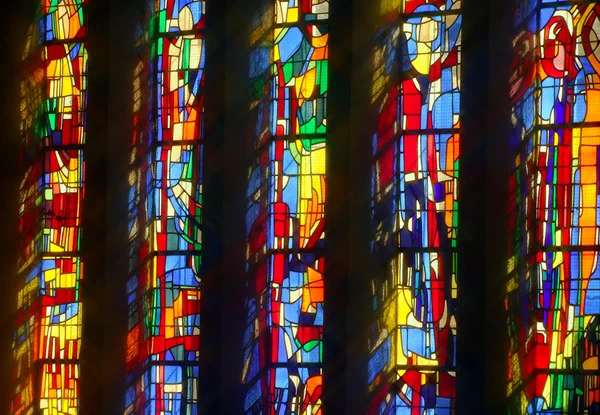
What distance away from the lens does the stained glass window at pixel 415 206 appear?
29.6 feet

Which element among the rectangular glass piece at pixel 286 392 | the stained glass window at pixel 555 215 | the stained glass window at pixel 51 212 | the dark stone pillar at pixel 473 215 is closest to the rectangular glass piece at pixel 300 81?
the dark stone pillar at pixel 473 215

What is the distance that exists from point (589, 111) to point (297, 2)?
Answer: 264cm

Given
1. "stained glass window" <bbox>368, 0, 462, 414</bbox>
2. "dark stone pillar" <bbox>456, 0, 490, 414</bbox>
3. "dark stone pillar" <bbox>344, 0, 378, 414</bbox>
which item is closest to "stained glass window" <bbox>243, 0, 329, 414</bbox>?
"dark stone pillar" <bbox>344, 0, 378, 414</bbox>

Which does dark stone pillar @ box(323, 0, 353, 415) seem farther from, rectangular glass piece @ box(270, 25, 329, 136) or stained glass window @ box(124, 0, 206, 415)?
stained glass window @ box(124, 0, 206, 415)

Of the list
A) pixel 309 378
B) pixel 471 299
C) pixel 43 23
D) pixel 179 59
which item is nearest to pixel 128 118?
pixel 179 59

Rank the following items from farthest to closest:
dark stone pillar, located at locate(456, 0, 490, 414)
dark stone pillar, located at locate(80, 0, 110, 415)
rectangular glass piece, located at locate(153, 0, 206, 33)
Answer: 1. rectangular glass piece, located at locate(153, 0, 206, 33)
2. dark stone pillar, located at locate(80, 0, 110, 415)
3. dark stone pillar, located at locate(456, 0, 490, 414)

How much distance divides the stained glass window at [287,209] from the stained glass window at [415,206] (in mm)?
530

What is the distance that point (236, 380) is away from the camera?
925cm

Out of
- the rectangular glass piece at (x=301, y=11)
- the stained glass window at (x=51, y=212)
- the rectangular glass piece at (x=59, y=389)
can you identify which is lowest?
the rectangular glass piece at (x=59, y=389)

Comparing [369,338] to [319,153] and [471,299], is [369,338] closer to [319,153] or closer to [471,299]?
[471,299]

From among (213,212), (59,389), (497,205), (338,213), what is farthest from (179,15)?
(59,389)

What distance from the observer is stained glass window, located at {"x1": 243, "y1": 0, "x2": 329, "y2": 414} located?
30.5ft

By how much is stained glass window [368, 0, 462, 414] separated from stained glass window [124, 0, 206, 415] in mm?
1595

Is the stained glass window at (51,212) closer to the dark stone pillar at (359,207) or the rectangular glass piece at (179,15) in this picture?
the rectangular glass piece at (179,15)
